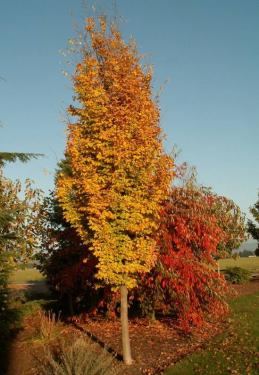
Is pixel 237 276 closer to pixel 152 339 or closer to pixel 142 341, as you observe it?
pixel 152 339

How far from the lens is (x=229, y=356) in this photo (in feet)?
35.4

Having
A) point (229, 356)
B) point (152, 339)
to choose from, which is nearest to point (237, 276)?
point (152, 339)

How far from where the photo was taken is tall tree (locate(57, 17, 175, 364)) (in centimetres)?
1005

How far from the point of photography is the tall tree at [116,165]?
10.1 metres

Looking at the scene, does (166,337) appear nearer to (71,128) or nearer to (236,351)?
(236,351)

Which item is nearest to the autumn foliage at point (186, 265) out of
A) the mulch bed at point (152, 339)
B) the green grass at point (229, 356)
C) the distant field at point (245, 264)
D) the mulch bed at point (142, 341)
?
the mulch bed at point (152, 339)

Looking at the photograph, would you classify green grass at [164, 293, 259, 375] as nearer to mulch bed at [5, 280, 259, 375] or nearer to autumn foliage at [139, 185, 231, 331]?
mulch bed at [5, 280, 259, 375]

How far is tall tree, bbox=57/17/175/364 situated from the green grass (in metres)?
1.71

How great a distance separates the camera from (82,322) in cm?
1750

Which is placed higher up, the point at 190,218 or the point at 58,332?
the point at 190,218

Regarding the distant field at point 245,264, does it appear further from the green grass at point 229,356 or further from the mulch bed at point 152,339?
the green grass at point 229,356

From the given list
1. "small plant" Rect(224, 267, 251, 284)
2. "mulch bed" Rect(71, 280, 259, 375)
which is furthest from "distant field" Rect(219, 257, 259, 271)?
"mulch bed" Rect(71, 280, 259, 375)

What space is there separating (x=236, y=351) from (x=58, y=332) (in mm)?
6976

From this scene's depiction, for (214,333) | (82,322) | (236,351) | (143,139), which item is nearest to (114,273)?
(143,139)
